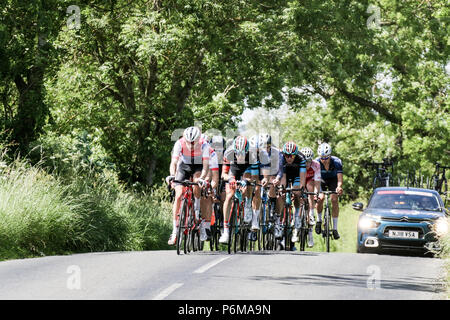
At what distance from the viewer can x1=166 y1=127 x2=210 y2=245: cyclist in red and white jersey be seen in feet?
47.0

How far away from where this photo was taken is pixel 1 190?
1580 centimetres

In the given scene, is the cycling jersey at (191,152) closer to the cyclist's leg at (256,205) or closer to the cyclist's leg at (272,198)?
the cyclist's leg at (256,205)

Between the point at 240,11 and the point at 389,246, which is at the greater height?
the point at 240,11

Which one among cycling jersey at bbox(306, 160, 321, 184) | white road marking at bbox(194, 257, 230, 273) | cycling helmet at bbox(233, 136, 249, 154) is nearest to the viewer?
white road marking at bbox(194, 257, 230, 273)

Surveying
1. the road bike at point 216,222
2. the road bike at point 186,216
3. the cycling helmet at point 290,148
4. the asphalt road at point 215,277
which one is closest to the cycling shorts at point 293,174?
the cycling helmet at point 290,148

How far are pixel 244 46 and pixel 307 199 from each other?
1011 centimetres

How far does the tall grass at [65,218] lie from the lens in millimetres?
15156

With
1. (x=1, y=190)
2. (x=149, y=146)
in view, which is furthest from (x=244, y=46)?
(x=1, y=190)

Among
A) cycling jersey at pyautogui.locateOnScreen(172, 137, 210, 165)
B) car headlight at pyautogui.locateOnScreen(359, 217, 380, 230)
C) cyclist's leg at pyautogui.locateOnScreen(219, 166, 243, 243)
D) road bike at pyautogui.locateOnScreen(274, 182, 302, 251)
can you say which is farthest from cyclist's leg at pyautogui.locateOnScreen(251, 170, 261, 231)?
car headlight at pyautogui.locateOnScreen(359, 217, 380, 230)

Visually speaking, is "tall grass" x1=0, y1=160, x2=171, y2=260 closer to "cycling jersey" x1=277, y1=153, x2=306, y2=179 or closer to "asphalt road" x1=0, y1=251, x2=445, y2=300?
"asphalt road" x1=0, y1=251, x2=445, y2=300

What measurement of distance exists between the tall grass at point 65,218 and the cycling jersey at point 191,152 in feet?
9.48

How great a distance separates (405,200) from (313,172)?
2.21 metres

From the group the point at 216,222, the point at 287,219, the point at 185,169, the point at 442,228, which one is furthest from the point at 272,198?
the point at 442,228
